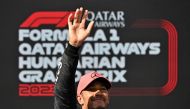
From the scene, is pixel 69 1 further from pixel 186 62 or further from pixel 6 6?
pixel 186 62

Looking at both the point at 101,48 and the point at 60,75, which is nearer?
the point at 60,75

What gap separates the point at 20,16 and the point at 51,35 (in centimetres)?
26

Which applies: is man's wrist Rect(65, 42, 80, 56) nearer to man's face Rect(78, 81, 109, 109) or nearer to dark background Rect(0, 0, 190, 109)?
man's face Rect(78, 81, 109, 109)

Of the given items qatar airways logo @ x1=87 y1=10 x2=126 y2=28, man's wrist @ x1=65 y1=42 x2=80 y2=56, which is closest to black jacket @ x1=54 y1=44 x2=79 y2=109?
man's wrist @ x1=65 y1=42 x2=80 y2=56

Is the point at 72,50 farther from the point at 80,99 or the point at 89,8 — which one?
the point at 89,8

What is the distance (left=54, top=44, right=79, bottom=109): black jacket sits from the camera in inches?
75.7

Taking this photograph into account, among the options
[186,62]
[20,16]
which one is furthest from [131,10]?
[20,16]

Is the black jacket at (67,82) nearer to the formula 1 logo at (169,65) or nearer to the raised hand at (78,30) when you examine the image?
the raised hand at (78,30)

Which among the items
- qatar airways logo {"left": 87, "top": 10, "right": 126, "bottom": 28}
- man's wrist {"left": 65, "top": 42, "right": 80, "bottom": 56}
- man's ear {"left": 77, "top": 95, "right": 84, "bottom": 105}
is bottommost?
man's ear {"left": 77, "top": 95, "right": 84, "bottom": 105}

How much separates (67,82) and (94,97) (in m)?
0.11

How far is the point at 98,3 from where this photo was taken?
4109 millimetres

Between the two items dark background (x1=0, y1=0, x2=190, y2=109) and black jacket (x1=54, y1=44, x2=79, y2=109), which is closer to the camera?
black jacket (x1=54, y1=44, x2=79, y2=109)

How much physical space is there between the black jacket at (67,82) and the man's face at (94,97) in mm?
42

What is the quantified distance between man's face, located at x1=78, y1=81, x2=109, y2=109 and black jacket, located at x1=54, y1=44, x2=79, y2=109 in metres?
0.04
